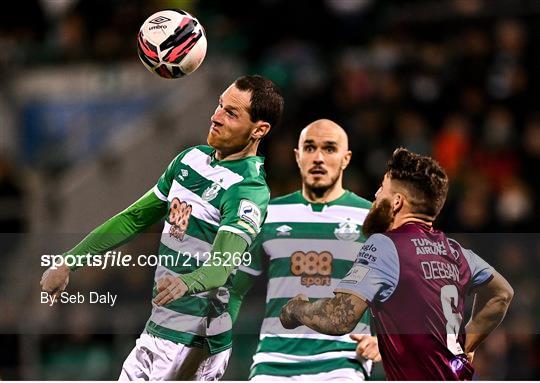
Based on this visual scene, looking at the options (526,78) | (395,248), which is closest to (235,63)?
(526,78)

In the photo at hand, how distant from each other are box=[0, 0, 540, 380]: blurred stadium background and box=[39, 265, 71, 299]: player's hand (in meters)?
0.87

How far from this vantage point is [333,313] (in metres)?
6.30

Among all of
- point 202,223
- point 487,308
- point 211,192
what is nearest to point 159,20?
point 211,192

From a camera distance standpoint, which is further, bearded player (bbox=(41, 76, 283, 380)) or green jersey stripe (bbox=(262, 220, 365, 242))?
green jersey stripe (bbox=(262, 220, 365, 242))

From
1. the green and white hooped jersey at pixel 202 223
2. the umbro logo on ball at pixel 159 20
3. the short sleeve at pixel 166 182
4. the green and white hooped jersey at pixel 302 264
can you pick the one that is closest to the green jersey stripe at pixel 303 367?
the green and white hooped jersey at pixel 302 264

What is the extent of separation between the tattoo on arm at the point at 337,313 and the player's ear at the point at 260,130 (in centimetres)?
96

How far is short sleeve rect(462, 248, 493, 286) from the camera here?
6.68 meters

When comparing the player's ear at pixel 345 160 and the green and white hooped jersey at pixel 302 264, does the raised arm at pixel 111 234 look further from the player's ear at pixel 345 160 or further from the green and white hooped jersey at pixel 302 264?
the player's ear at pixel 345 160

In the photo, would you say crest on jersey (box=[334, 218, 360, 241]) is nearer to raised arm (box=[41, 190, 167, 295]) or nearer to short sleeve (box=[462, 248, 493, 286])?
short sleeve (box=[462, 248, 493, 286])

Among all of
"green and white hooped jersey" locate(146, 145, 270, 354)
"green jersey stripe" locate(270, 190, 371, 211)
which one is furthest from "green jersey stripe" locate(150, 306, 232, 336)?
"green jersey stripe" locate(270, 190, 371, 211)

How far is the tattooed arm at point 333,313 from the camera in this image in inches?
247

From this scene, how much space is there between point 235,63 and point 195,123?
1.13m

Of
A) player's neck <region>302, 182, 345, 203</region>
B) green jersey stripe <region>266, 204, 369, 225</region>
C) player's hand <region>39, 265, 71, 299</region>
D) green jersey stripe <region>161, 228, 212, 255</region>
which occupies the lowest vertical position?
player's hand <region>39, 265, 71, 299</region>

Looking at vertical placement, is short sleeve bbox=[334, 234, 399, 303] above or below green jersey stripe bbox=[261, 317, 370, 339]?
above
